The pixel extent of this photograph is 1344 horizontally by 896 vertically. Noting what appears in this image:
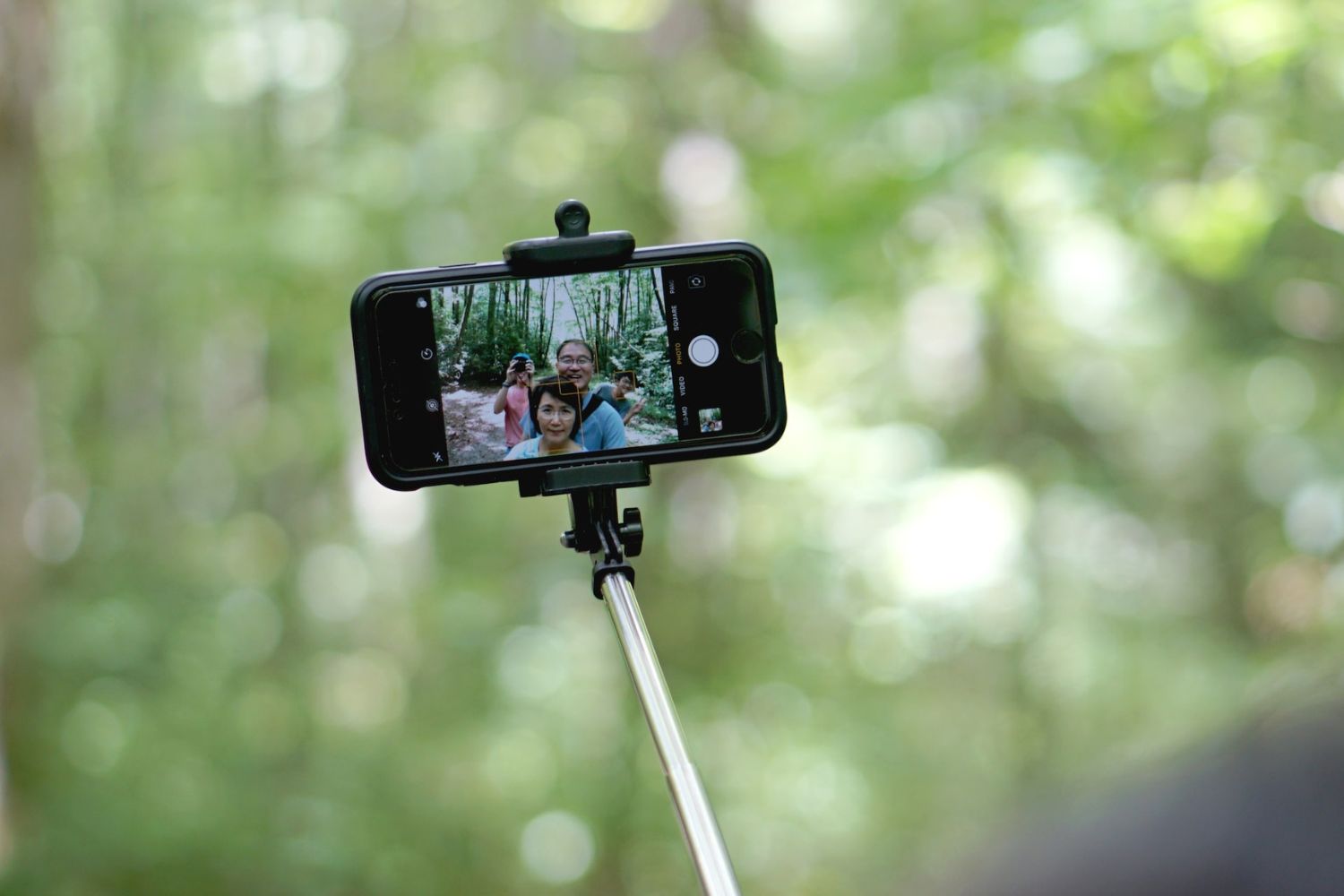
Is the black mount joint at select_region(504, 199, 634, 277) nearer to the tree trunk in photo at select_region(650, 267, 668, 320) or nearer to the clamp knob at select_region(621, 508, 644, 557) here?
the tree trunk in photo at select_region(650, 267, 668, 320)

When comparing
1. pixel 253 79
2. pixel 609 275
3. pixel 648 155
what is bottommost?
pixel 609 275

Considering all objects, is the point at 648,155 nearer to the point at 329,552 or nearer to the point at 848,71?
the point at 848,71

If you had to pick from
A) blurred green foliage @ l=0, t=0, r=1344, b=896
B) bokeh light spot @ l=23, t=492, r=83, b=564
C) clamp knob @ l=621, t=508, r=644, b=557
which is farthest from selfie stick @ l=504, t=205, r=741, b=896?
bokeh light spot @ l=23, t=492, r=83, b=564

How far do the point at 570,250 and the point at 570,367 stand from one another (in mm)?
147

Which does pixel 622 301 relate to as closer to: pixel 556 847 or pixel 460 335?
pixel 460 335

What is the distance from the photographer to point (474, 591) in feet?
19.5

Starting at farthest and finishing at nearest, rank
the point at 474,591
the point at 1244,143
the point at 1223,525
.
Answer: the point at 474,591 < the point at 1223,525 < the point at 1244,143

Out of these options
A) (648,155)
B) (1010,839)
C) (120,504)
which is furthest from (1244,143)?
(120,504)

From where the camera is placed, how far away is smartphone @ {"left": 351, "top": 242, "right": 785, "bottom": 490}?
110 cm

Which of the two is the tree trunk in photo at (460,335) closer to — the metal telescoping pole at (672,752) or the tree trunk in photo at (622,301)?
the tree trunk in photo at (622,301)

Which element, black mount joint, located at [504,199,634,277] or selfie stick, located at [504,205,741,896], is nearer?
selfie stick, located at [504,205,741,896]

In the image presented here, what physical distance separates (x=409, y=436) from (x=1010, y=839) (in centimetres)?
87

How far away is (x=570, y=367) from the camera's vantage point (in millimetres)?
1158

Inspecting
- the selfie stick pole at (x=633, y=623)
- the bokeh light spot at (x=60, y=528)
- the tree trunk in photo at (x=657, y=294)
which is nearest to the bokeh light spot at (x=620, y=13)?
the tree trunk in photo at (x=657, y=294)
